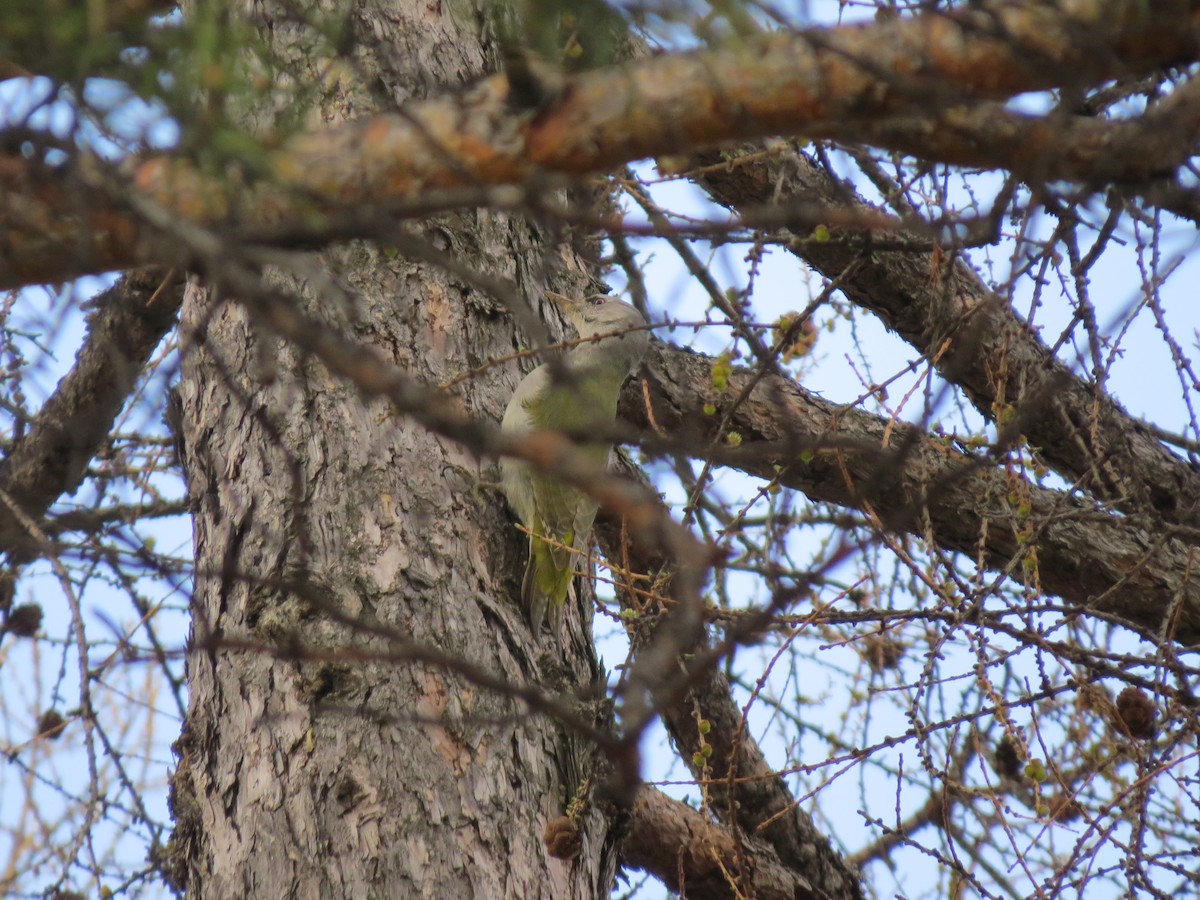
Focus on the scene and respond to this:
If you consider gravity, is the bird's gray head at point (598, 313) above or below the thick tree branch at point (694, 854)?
above

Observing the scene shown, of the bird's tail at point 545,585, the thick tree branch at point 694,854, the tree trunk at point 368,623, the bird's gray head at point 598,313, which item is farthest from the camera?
the bird's gray head at point 598,313

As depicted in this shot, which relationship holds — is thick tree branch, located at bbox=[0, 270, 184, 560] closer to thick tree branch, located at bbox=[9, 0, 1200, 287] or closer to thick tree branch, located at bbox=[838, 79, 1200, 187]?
thick tree branch, located at bbox=[9, 0, 1200, 287]

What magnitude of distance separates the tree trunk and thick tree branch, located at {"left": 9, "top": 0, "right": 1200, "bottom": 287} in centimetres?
58

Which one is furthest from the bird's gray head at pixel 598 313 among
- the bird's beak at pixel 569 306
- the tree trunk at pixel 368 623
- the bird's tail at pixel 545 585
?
the bird's tail at pixel 545 585

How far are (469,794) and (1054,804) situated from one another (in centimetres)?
248

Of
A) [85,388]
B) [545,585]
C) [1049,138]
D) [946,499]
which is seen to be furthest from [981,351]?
[85,388]

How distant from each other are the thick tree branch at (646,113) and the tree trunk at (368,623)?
582 mm

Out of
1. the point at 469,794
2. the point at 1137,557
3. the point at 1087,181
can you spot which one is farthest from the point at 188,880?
the point at 1137,557

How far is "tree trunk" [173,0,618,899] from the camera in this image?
275cm

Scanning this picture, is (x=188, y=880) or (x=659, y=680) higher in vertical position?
(x=188, y=880)

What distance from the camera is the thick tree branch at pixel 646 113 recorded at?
65.7 inches

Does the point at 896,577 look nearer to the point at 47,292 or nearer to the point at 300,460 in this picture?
the point at 300,460

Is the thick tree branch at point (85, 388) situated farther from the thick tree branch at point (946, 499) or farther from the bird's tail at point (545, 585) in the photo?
the thick tree branch at point (946, 499)

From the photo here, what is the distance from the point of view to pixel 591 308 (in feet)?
15.4
